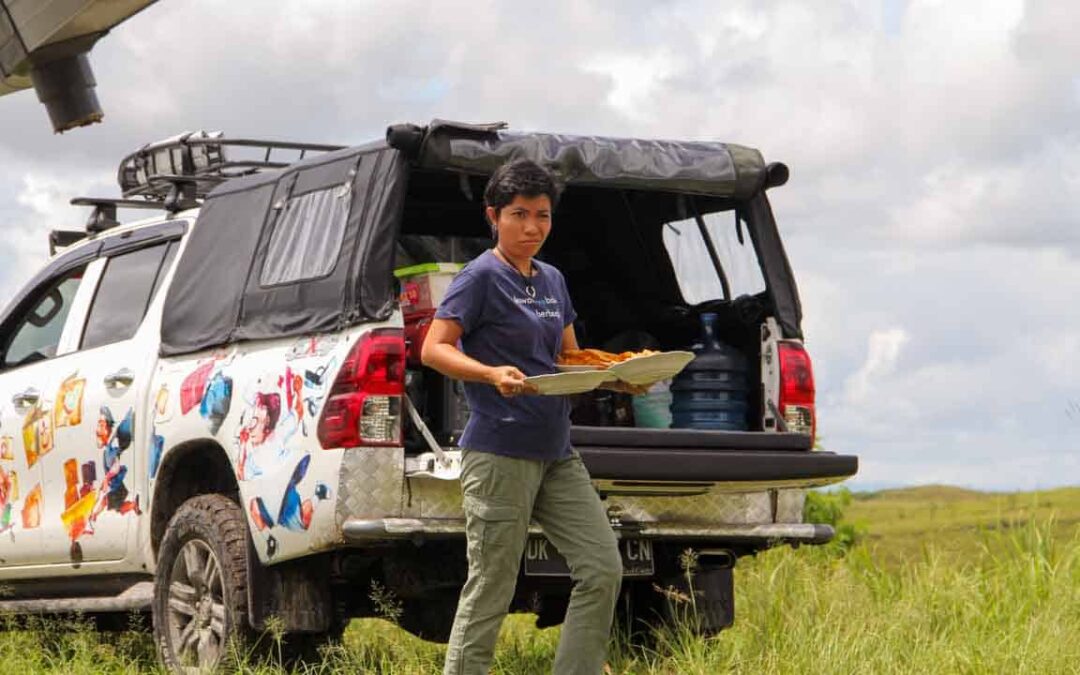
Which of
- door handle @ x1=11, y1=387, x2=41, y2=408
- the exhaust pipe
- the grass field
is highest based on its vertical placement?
the exhaust pipe

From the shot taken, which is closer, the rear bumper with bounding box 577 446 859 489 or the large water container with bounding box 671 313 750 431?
the rear bumper with bounding box 577 446 859 489

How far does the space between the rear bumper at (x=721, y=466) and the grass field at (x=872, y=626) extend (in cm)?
59

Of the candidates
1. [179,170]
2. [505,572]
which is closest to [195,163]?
[179,170]

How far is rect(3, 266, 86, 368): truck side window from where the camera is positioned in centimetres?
884

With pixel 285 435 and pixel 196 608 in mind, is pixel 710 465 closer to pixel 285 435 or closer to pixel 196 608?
pixel 285 435

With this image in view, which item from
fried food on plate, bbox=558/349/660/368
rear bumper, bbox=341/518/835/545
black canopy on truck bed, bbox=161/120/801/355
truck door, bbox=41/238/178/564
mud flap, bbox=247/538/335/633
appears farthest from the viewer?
truck door, bbox=41/238/178/564

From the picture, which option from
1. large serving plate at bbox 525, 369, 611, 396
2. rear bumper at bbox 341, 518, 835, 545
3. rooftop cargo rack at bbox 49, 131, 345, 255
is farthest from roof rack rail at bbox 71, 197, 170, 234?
large serving plate at bbox 525, 369, 611, 396

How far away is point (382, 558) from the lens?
7.04 m

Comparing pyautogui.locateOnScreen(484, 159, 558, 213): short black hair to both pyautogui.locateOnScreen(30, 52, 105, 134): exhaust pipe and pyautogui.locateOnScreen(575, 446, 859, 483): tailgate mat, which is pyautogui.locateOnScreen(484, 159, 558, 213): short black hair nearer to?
pyautogui.locateOnScreen(575, 446, 859, 483): tailgate mat

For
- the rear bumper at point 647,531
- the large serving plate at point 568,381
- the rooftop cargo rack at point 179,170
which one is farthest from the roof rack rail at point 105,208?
the large serving plate at point 568,381

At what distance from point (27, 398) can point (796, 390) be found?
3477 millimetres

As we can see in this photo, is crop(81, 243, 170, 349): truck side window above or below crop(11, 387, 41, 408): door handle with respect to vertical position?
above

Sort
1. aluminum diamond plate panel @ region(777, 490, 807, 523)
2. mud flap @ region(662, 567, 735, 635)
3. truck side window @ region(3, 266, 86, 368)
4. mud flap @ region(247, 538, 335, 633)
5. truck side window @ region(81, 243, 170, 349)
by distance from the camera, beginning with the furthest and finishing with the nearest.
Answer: truck side window @ region(3, 266, 86, 368)
truck side window @ region(81, 243, 170, 349)
mud flap @ region(662, 567, 735, 635)
aluminum diamond plate panel @ region(777, 490, 807, 523)
mud flap @ region(247, 538, 335, 633)

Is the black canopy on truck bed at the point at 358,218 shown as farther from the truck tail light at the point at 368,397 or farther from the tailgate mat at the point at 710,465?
the tailgate mat at the point at 710,465
